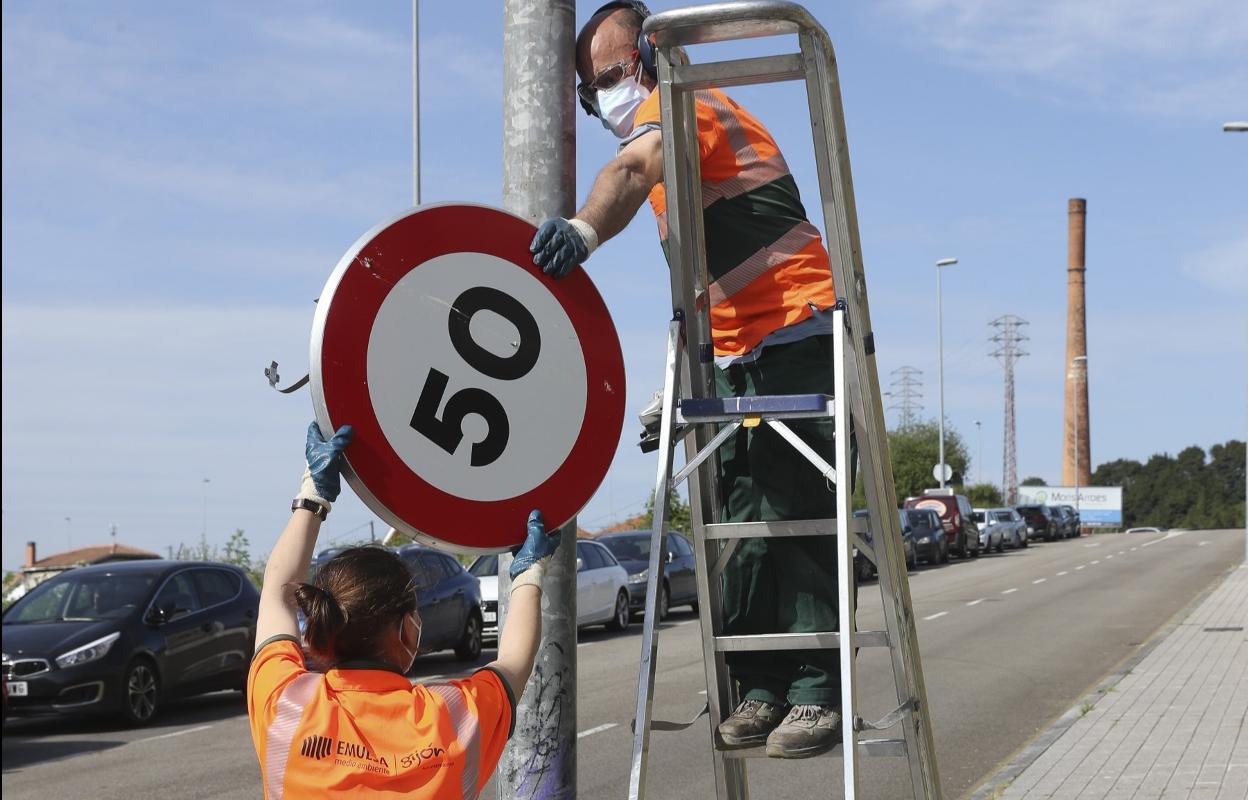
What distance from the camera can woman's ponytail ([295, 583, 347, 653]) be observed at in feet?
8.62

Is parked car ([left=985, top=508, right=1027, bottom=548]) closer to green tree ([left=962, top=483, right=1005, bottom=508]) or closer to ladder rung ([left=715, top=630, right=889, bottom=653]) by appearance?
green tree ([left=962, top=483, right=1005, bottom=508])

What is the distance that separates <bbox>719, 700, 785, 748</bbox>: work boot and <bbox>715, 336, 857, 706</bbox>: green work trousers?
5cm

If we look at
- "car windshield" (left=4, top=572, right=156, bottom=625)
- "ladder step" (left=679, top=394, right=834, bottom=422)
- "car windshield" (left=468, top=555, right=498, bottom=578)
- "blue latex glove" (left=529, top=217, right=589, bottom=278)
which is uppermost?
"blue latex glove" (left=529, top=217, right=589, bottom=278)

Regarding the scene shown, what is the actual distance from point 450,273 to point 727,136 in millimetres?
1212

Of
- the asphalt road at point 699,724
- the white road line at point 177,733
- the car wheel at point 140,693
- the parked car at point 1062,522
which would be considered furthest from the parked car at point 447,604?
the parked car at point 1062,522

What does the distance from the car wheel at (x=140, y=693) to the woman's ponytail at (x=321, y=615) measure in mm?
11889

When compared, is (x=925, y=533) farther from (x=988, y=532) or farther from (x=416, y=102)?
(x=416, y=102)

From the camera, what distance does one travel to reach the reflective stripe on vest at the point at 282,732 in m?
2.60

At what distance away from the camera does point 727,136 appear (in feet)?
12.4

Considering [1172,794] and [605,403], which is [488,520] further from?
[1172,794]

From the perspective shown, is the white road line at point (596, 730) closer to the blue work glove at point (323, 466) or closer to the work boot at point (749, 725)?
the work boot at point (749, 725)

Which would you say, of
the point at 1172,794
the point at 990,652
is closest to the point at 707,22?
the point at 1172,794

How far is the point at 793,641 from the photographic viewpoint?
3416 mm

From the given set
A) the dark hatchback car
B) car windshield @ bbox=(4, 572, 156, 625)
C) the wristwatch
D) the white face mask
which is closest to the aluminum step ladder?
the white face mask
